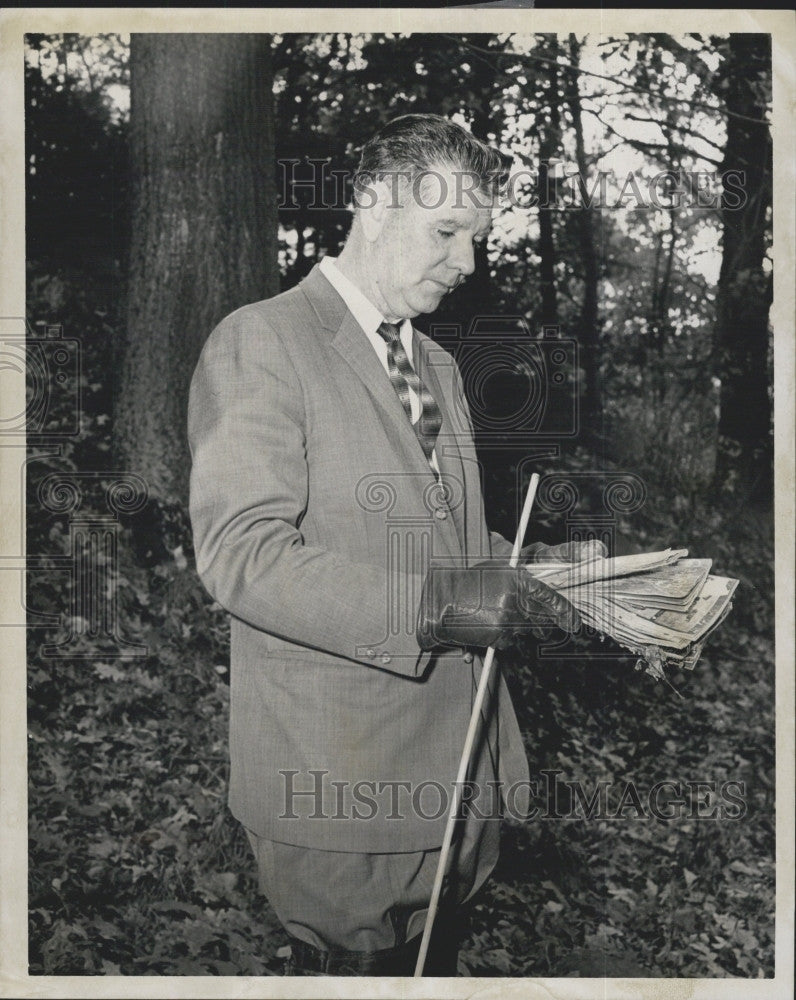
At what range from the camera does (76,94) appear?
126 inches

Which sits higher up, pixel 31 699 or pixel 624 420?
pixel 624 420

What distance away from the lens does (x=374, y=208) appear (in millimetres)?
3008

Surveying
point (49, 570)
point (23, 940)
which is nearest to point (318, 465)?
point (49, 570)

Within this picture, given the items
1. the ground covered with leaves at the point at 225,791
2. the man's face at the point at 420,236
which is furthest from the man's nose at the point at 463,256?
the ground covered with leaves at the point at 225,791

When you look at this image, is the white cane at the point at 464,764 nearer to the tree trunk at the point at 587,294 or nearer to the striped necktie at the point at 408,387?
the striped necktie at the point at 408,387

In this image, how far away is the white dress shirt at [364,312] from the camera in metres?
2.87

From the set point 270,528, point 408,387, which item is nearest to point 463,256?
point 408,387

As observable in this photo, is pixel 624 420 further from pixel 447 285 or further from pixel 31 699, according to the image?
pixel 31 699

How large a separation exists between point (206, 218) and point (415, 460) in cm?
114
